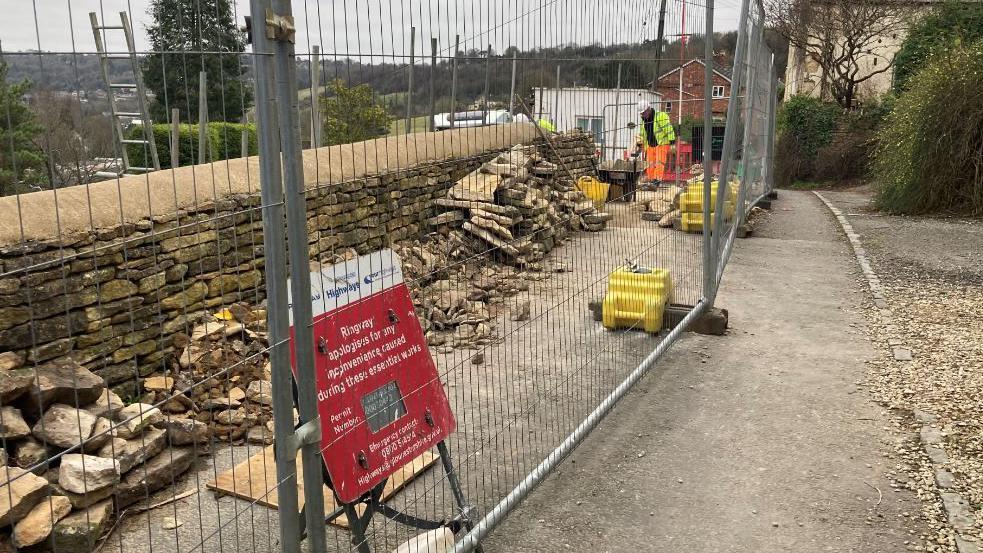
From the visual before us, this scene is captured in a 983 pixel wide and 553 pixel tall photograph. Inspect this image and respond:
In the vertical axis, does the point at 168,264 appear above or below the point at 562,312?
above

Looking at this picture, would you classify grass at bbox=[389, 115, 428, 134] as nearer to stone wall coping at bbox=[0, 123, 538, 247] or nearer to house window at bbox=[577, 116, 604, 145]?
stone wall coping at bbox=[0, 123, 538, 247]

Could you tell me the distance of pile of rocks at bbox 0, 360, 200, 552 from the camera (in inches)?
157

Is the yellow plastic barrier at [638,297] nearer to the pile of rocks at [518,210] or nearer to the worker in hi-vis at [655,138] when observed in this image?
the pile of rocks at [518,210]

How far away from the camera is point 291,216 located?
8.71ft

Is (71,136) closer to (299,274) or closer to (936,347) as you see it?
(299,274)

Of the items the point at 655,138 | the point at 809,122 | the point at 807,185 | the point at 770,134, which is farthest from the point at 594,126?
the point at 809,122

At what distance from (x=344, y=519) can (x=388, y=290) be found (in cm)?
143

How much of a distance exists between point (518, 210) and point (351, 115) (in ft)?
22.2

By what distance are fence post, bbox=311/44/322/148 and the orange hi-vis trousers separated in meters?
4.33

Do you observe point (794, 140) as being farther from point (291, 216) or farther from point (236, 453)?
point (291, 216)

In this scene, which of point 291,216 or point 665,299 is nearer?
point 291,216

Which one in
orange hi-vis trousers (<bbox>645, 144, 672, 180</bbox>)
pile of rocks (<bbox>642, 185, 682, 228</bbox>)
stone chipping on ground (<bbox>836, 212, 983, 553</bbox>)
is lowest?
stone chipping on ground (<bbox>836, 212, 983, 553</bbox>)

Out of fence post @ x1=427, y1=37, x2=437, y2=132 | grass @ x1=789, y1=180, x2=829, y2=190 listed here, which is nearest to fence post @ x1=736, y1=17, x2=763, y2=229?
fence post @ x1=427, y1=37, x2=437, y2=132

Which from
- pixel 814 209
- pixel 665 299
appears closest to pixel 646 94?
pixel 665 299
